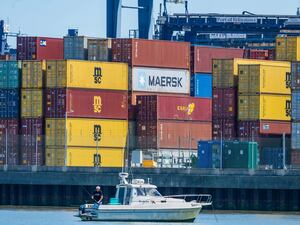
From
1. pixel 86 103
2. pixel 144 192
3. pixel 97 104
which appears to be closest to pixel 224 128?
pixel 97 104

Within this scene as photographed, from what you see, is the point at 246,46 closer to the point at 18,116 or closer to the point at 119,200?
the point at 18,116

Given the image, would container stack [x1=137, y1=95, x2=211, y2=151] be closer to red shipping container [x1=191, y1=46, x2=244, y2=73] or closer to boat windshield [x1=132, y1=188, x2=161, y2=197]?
red shipping container [x1=191, y1=46, x2=244, y2=73]

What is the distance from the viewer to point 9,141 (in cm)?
9669

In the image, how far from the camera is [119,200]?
244ft

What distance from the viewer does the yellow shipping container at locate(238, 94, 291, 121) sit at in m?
97.8

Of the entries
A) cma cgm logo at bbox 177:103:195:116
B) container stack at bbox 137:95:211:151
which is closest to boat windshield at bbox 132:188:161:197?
container stack at bbox 137:95:211:151

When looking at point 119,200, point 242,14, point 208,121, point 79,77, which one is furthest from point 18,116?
point 242,14

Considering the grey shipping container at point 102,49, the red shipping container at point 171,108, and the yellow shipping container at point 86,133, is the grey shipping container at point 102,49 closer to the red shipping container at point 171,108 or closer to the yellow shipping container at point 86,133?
the red shipping container at point 171,108

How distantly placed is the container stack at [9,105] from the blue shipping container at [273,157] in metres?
15.0

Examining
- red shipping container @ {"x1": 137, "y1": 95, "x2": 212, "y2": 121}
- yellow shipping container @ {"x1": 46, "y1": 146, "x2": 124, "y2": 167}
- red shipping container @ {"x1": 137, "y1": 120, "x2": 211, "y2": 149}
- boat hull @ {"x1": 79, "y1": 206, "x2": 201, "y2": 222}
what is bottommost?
boat hull @ {"x1": 79, "y1": 206, "x2": 201, "y2": 222}

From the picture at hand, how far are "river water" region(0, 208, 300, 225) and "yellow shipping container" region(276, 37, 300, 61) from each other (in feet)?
54.6

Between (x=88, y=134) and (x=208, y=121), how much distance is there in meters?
9.33

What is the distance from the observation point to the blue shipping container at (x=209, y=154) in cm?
9575

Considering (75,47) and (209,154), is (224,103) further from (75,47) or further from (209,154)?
(75,47)
